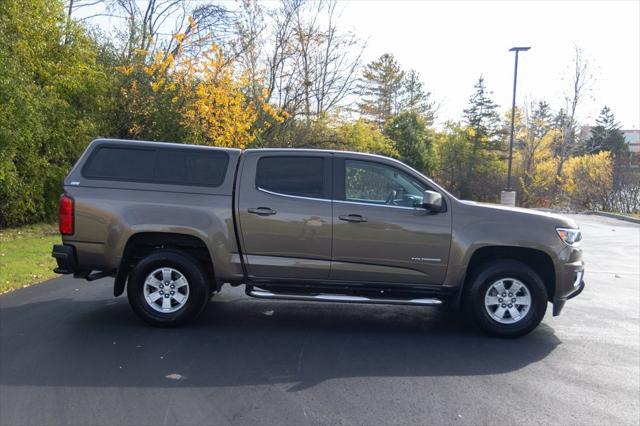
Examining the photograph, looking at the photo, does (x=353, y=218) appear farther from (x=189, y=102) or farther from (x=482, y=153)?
(x=482, y=153)

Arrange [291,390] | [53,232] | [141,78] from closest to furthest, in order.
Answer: [291,390] → [53,232] → [141,78]

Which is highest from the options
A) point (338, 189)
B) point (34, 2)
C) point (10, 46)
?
point (34, 2)

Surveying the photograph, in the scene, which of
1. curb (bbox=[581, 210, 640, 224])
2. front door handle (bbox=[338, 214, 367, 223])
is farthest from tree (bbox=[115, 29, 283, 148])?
curb (bbox=[581, 210, 640, 224])

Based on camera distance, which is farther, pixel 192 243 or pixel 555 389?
pixel 192 243

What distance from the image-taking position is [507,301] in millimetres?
6078

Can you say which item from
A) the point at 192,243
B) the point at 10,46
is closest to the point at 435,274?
the point at 192,243

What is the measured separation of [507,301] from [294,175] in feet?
9.08

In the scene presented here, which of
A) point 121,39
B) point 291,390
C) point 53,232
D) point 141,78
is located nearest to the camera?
point 291,390

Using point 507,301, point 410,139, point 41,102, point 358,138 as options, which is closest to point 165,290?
point 507,301

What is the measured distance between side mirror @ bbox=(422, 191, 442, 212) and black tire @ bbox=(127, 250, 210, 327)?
2558 millimetres

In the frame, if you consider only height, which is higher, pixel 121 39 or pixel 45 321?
pixel 121 39

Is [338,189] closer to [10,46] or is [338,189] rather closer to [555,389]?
[555,389]

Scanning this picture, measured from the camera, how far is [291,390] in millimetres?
4441

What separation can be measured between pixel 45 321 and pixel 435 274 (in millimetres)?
4386
